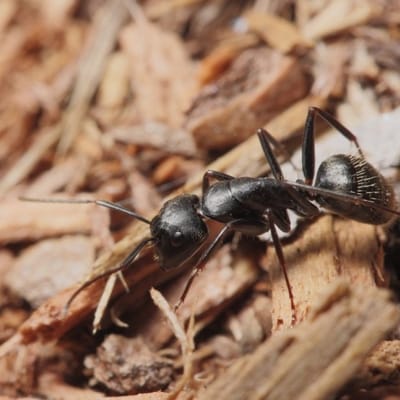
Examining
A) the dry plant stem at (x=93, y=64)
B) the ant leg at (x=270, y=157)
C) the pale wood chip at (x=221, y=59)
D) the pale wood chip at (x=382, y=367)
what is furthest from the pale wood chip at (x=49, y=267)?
the pale wood chip at (x=382, y=367)

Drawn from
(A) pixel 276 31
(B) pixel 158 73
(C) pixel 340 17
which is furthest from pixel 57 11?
(C) pixel 340 17

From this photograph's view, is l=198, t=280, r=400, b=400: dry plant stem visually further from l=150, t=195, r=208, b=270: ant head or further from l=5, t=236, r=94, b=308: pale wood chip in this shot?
l=5, t=236, r=94, b=308: pale wood chip

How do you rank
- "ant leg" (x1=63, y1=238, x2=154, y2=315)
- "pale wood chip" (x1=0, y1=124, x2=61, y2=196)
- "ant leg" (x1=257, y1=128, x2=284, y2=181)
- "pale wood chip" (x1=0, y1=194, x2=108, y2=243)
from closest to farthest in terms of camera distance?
"ant leg" (x1=63, y1=238, x2=154, y2=315)
"ant leg" (x1=257, y1=128, x2=284, y2=181)
"pale wood chip" (x1=0, y1=194, x2=108, y2=243)
"pale wood chip" (x1=0, y1=124, x2=61, y2=196)

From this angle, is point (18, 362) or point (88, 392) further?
point (18, 362)

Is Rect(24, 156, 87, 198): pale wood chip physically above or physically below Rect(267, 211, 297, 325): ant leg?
above

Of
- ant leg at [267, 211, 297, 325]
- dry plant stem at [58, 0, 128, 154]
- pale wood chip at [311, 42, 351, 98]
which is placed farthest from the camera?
dry plant stem at [58, 0, 128, 154]

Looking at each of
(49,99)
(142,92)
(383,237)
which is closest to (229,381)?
(383,237)

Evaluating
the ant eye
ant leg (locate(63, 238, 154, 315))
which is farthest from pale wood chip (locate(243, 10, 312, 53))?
ant leg (locate(63, 238, 154, 315))

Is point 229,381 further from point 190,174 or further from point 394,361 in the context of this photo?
point 190,174
